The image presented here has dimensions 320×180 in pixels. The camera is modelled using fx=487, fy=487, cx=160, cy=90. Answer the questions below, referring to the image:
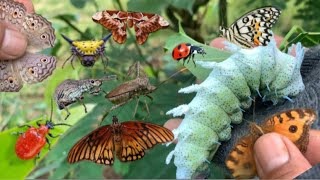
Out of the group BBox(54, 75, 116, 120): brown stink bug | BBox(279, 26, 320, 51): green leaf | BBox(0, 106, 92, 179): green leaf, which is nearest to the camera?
BBox(54, 75, 116, 120): brown stink bug

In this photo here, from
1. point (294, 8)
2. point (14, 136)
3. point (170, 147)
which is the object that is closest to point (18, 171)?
point (14, 136)

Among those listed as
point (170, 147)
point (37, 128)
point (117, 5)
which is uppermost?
point (117, 5)

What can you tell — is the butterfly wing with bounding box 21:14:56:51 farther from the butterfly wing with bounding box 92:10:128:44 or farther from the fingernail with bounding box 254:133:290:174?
the fingernail with bounding box 254:133:290:174

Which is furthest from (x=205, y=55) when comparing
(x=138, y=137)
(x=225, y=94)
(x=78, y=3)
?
(x=78, y=3)

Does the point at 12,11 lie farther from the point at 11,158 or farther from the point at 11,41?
the point at 11,158

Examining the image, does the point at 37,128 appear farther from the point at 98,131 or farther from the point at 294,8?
the point at 294,8

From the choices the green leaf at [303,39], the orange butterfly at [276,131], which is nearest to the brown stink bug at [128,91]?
the orange butterfly at [276,131]

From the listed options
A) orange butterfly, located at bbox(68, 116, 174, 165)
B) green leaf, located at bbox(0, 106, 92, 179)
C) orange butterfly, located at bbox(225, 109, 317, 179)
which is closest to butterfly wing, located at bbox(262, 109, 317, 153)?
orange butterfly, located at bbox(225, 109, 317, 179)
